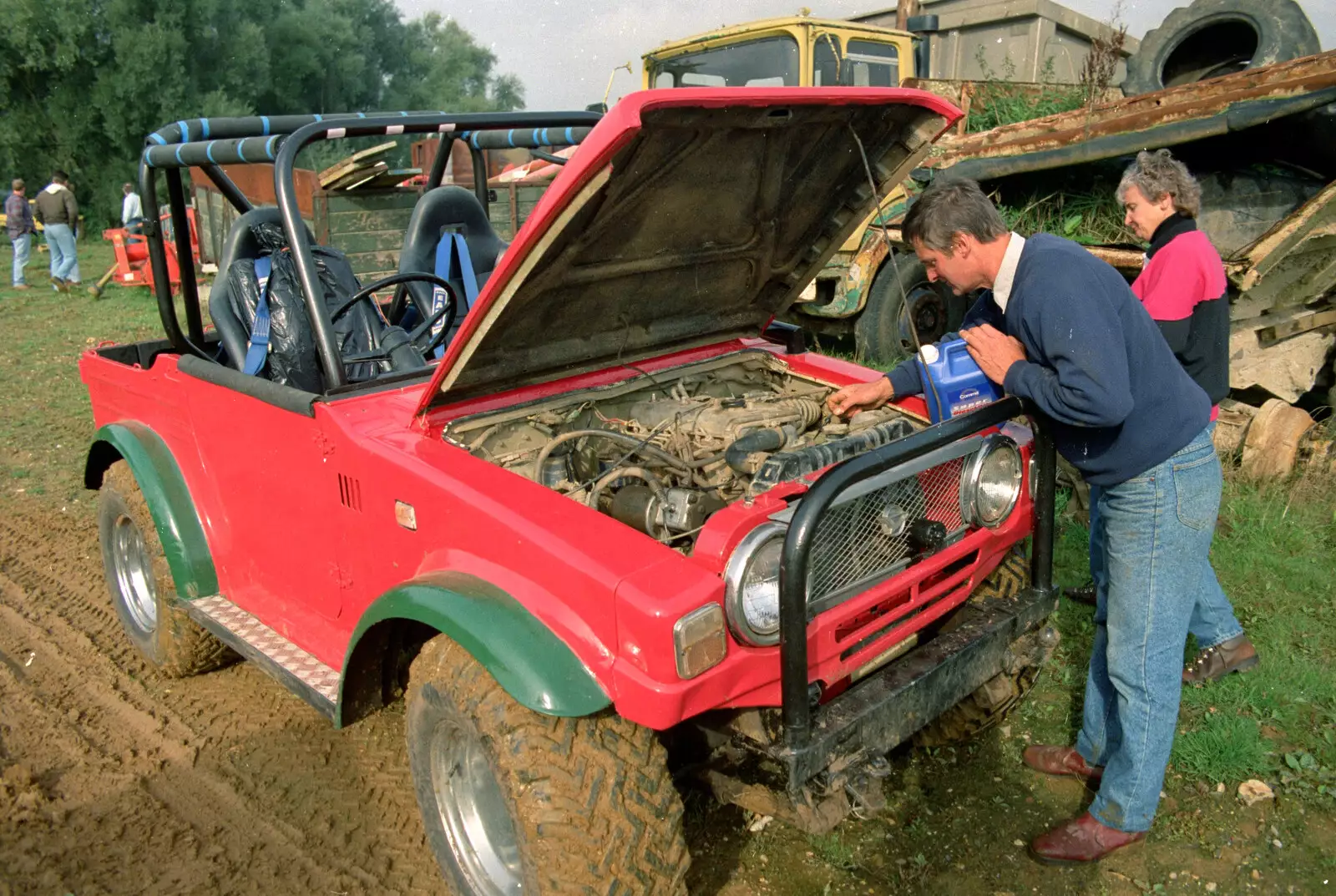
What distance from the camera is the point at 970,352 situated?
2.78 meters

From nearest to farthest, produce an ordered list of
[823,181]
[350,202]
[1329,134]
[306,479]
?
[306,479] < [823,181] < [1329,134] < [350,202]

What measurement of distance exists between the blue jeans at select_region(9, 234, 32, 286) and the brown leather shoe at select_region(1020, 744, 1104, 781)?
55.6 ft

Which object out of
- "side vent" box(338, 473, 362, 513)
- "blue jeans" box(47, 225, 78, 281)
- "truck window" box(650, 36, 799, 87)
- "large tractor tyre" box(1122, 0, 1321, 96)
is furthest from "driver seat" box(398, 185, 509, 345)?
"blue jeans" box(47, 225, 78, 281)

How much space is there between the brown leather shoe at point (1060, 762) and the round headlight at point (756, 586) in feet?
5.36

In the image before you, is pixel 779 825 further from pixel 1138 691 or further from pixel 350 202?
pixel 350 202

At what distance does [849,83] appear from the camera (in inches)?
311

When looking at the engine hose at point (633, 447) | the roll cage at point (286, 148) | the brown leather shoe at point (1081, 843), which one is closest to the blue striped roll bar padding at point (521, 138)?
the roll cage at point (286, 148)

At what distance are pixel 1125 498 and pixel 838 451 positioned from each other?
805 mm

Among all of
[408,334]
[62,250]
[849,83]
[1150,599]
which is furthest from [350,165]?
[1150,599]

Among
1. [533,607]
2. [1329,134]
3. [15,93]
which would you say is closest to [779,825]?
[533,607]

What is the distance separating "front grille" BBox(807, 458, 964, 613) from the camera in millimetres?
2375

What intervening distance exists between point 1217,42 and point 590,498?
7.13 m

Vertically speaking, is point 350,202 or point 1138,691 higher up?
point 350,202

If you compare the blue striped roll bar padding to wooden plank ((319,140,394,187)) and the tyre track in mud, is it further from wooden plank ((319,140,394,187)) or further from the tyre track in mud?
wooden plank ((319,140,394,187))
